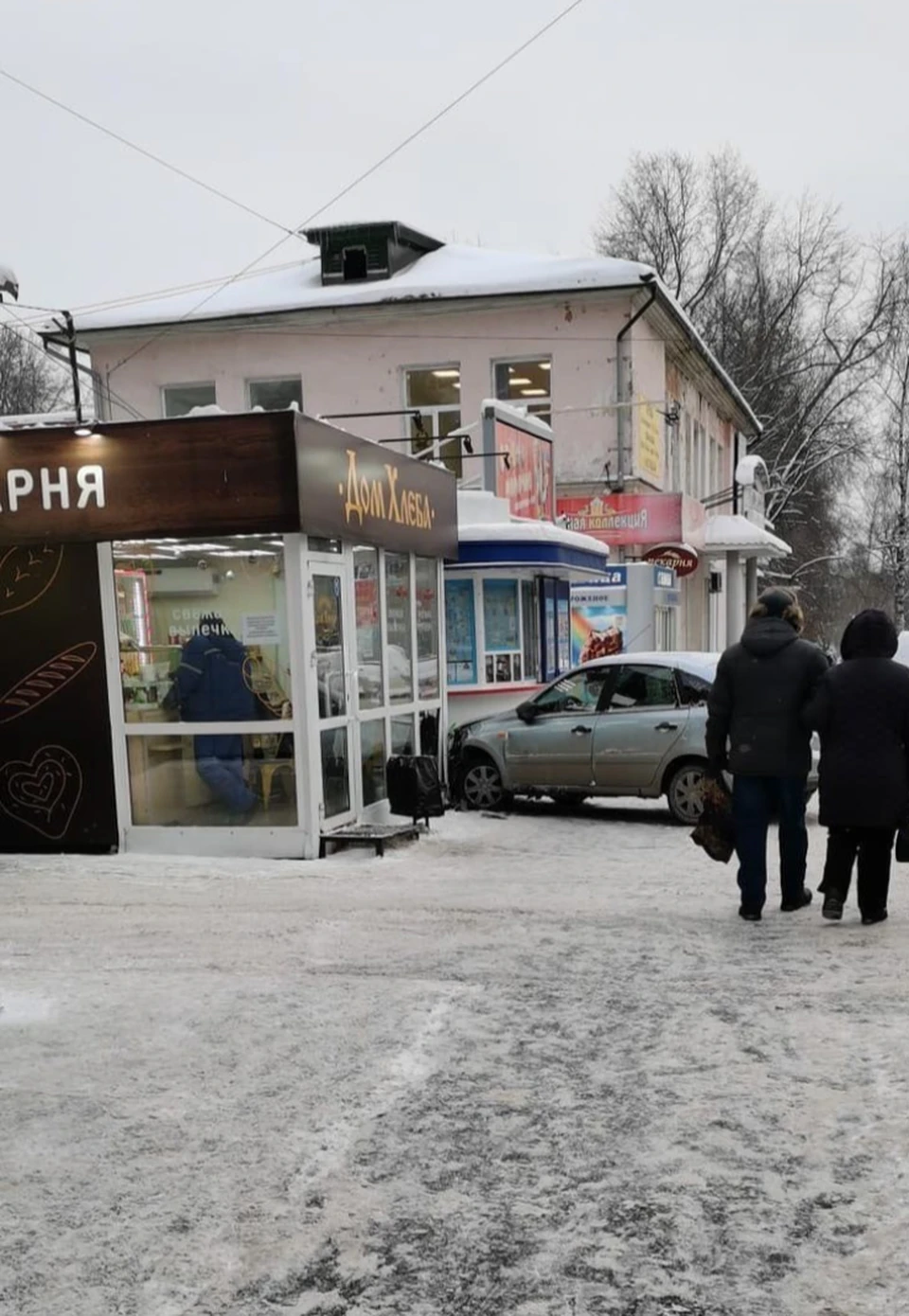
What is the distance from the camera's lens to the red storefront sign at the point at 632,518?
19.6 metres

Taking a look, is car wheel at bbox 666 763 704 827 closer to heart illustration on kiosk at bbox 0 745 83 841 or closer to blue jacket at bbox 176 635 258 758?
blue jacket at bbox 176 635 258 758

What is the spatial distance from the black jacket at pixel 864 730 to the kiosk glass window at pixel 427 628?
18.1ft

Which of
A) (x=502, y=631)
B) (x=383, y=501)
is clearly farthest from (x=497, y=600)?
(x=383, y=501)

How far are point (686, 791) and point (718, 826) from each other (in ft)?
12.6

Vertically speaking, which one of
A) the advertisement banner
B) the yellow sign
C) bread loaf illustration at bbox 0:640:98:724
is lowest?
bread loaf illustration at bbox 0:640:98:724

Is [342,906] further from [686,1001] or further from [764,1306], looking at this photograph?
[764,1306]

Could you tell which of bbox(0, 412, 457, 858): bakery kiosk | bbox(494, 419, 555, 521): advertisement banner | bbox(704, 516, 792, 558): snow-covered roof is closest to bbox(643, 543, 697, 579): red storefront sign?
bbox(494, 419, 555, 521): advertisement banner

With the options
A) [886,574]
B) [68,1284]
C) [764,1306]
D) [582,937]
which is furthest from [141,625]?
[886,574]

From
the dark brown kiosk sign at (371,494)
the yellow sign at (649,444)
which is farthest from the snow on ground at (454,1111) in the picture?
the yellow sign at (649,444)

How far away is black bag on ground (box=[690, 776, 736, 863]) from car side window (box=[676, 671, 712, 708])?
150 inches

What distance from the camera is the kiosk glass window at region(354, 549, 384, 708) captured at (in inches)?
391

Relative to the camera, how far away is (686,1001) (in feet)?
16.7

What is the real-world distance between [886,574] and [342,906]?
4714 cm

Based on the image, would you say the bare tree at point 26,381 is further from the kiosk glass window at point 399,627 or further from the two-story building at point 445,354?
the kiosk glass window at point 399,627
